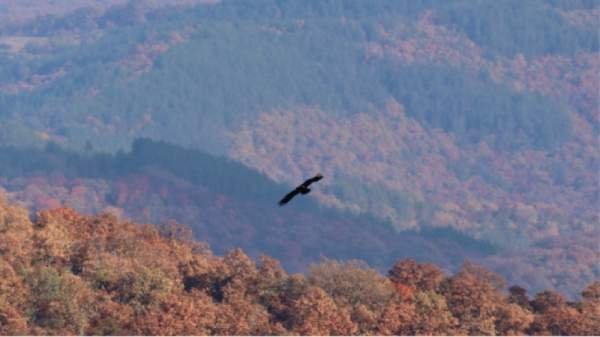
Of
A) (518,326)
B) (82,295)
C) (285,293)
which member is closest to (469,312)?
(518,326)

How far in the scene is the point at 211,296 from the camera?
121000 mm

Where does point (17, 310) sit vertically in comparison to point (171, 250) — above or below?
above

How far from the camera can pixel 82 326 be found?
331 ft

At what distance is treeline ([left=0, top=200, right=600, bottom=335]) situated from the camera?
339 feet

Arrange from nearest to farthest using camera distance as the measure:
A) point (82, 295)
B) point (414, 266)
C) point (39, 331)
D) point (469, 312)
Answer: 1. point (39, 331)
2. point (82, 295)
3. point (469, 312)
4. point (414, 266)

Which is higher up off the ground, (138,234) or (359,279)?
(359,279)

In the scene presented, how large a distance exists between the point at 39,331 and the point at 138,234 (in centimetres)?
4387

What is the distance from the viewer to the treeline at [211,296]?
10344 centimetres

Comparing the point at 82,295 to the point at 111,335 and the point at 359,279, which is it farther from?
the point at 359,279

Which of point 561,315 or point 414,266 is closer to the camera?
point 561,315

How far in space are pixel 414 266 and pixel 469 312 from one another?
64.0ft

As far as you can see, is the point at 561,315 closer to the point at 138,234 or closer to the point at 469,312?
the point at 469,312

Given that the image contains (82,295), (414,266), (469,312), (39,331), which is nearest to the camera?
(39,331)

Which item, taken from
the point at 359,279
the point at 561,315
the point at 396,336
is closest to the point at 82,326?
the point at 396,336
